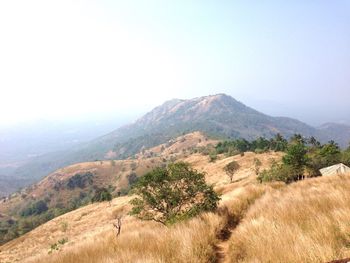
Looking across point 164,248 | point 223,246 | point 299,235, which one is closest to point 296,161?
point 223,246

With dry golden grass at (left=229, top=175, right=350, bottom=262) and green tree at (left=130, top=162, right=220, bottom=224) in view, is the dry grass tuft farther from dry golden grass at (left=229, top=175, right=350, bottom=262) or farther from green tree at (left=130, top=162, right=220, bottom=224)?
green tree at (left=130, top=162, right=220, bottom=224)

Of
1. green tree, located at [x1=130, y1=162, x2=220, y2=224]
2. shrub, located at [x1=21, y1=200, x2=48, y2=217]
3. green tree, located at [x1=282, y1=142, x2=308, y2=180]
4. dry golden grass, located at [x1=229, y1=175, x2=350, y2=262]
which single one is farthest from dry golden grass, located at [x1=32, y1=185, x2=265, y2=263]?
shrub, located at [x1=21, y1=200, x2=48, y2=217]

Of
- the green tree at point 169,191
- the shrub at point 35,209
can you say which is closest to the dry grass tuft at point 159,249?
the green tree at point 169,191

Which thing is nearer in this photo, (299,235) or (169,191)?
(299,235)

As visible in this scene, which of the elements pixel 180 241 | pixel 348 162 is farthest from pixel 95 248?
pixel 348 162

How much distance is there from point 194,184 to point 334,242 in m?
11.9

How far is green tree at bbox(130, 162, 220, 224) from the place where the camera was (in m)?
16.7

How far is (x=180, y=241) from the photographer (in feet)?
23.7

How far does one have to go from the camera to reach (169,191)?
1681 cm

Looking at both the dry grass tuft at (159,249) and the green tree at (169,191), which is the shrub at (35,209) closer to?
the green tree at (169,191)

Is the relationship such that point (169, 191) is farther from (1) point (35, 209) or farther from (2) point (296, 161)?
(1) point (35, 209)

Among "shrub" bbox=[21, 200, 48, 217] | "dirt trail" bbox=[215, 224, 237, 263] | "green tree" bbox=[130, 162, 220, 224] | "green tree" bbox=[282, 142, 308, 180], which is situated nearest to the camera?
"dirt trail" bbox=[215, 224, 237, 263]

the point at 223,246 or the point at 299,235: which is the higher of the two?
the point at 299,235

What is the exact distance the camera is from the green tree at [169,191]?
16672 mm
